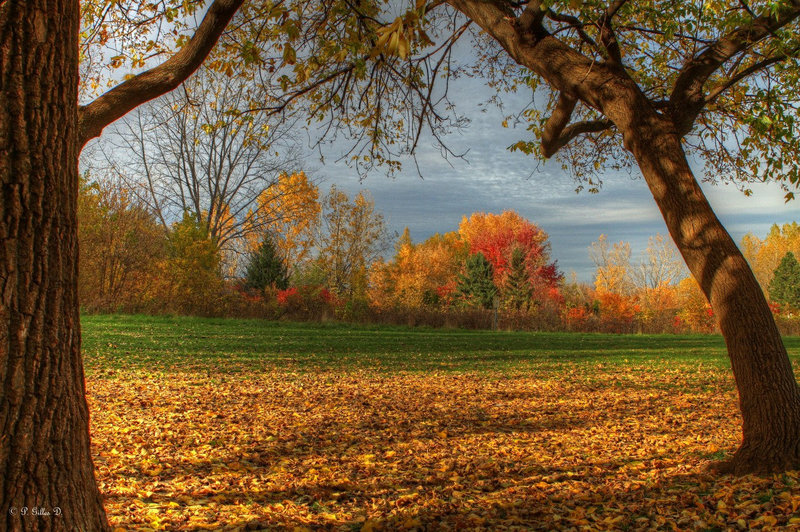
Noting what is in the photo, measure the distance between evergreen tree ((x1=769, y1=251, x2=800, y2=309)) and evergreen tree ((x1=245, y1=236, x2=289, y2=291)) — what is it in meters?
38.2

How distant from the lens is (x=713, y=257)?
3.66m

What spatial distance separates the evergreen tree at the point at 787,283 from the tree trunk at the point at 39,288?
161 feet

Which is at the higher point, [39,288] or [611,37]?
[611,37]

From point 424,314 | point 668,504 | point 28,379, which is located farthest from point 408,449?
point 424,314

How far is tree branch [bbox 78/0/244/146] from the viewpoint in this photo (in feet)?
11.4

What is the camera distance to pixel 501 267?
3838 centimetres

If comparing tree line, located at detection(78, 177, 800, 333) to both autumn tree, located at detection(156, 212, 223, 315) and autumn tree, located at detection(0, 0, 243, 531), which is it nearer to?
autumn tree, located at detection(156, 212, 223, 315)

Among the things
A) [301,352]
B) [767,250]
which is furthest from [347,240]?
[767,250]

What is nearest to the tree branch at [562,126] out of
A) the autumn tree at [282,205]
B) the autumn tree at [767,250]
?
the autumn tree at [282,205]

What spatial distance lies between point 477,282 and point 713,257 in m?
31.0

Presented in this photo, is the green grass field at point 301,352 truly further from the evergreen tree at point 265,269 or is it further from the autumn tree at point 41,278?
the evergreen tree at point 265,269

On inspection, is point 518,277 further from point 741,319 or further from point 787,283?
point 741,319

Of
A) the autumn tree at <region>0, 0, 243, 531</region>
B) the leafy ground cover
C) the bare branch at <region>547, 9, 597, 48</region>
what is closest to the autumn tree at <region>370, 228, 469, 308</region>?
the leafy ground cover

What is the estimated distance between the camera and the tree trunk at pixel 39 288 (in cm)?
183
